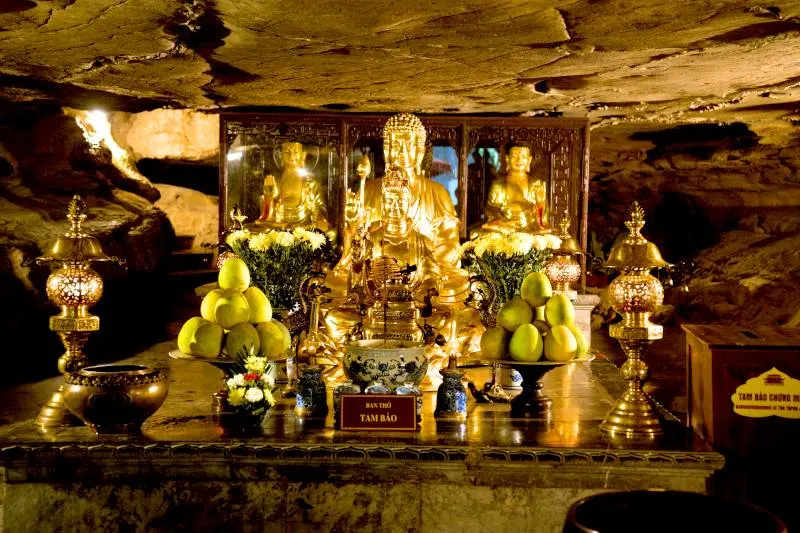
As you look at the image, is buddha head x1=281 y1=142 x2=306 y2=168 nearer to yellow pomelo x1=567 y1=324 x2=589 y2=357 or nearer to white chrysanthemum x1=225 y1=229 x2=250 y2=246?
white chrysanthemum x1=225 y1=229 x2=250 y2=246

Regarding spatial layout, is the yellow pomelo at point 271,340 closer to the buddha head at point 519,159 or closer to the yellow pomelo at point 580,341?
the yellow pomelo at point 580,341

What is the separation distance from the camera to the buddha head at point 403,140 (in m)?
5.97

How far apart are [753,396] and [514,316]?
0.94 meters

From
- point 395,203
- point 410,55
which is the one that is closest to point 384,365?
point 410,55

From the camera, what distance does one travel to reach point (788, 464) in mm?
3207

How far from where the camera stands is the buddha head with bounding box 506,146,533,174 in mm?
6707

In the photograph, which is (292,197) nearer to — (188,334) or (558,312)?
(188,334)

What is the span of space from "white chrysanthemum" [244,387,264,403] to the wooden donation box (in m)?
1.67

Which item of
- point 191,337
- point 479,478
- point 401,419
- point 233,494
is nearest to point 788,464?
point 479,478

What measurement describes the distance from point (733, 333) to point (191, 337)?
7.06 feet

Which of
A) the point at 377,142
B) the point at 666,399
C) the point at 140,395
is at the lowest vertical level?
the point at 666,399

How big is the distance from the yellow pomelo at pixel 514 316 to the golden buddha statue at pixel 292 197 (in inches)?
128

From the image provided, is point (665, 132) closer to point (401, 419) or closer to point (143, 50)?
point (143, 50)

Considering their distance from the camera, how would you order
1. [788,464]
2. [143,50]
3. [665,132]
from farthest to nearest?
[665,132] → [143,50] → [788,464]
